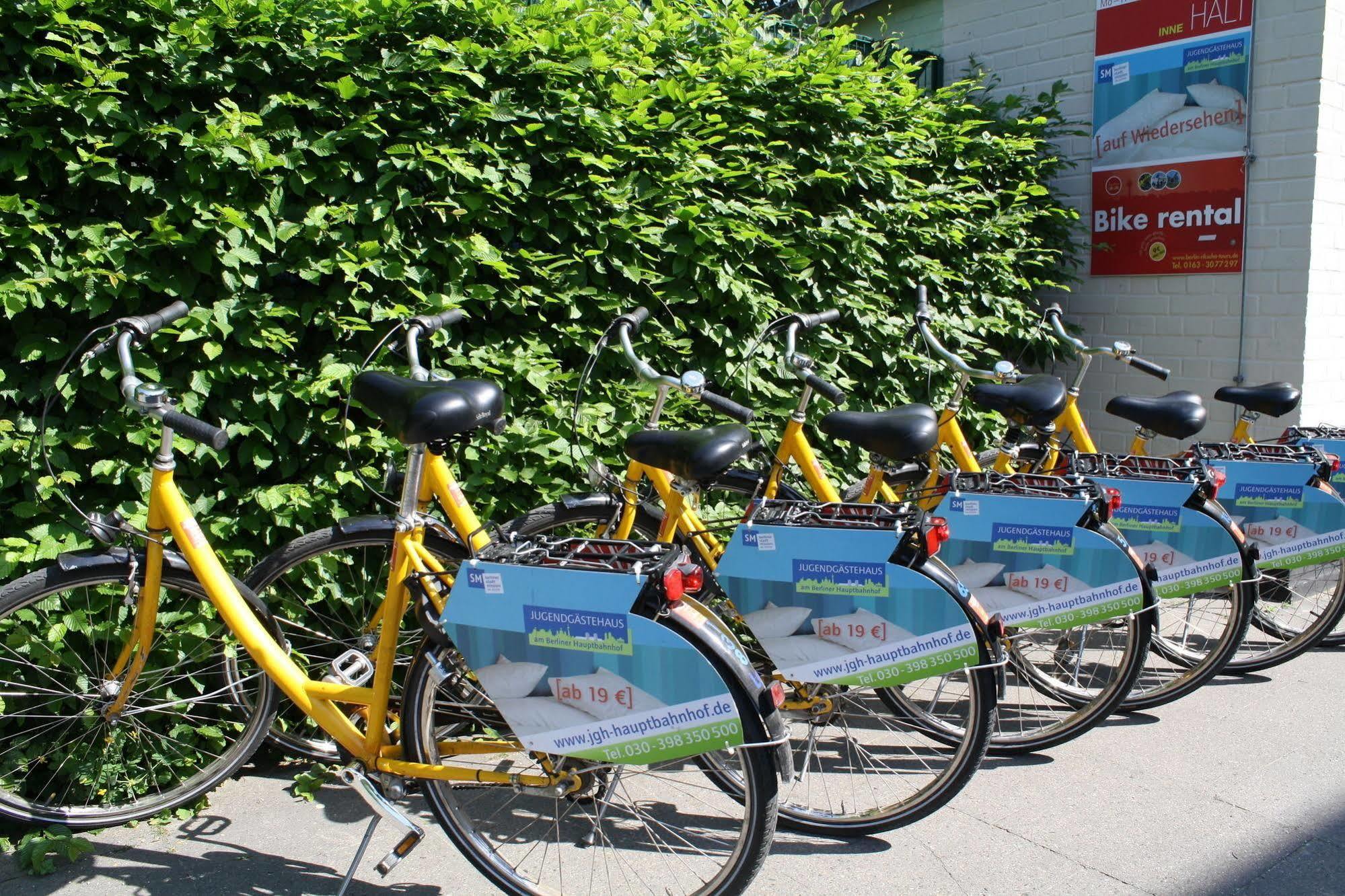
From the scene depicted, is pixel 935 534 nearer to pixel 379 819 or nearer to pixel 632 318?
pixel 632 318

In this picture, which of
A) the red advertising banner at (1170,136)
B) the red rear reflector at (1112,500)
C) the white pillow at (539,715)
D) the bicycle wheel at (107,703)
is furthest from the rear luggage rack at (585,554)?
the red advertising banner at (1170,136)

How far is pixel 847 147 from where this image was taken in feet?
14.6

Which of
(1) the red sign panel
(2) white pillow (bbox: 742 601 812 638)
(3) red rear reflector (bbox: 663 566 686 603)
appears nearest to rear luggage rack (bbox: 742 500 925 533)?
(2) white pillow (bbox: 742 601 812 638)

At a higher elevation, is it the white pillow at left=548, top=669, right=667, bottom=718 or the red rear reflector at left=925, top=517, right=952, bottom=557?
the red rear reflector at left=925, top=517, right=952, bottom=557

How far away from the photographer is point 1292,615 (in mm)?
4660

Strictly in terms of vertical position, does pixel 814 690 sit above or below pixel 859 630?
below

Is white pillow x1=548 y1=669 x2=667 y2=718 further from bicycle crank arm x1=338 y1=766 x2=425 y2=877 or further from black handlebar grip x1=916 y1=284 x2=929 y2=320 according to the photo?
black handlebar grip x1=916 y1=284 x2=929 y2=320

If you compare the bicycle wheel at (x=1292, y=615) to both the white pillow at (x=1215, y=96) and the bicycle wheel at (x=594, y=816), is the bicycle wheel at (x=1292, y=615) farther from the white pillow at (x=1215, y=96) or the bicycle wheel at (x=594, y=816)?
the bicycle wheel at (x=594, y=816)

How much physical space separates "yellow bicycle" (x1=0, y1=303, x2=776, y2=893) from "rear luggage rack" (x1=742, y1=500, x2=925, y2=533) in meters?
0.57

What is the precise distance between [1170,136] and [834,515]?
379 centimetres

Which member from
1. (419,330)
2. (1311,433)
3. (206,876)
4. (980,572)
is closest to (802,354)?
(980,572)

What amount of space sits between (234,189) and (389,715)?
1.56 metres

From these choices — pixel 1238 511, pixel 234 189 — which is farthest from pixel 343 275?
pixel 1238 511

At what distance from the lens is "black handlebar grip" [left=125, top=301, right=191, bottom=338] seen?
2682 millimetres
